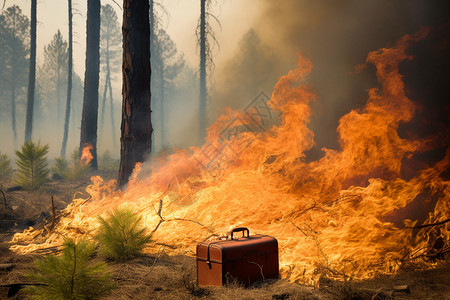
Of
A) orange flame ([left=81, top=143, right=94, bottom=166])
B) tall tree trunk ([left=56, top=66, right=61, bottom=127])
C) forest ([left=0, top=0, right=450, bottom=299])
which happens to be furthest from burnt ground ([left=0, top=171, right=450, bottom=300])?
tall tree trunk ([left=56, top=66, right=61, bottom=127])

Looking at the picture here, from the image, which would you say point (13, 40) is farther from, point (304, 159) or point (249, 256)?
point (249, 256)

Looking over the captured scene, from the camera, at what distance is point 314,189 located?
6480 millimetres

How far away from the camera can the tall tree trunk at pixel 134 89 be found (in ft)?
28.5

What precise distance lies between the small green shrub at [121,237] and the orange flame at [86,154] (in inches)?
410

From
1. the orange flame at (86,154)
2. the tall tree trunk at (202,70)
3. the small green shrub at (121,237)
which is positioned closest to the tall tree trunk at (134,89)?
the small green shrub at (121,237)

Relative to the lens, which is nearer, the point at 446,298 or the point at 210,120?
the point at 446,298

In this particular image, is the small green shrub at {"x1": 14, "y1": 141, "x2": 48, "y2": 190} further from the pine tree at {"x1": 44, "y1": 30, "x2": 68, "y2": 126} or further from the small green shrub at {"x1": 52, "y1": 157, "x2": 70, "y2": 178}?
the pine tree at {"x1": 44, "y1": 30, "x2": 68, "y2": 126}

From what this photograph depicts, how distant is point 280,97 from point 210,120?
14.3 meters

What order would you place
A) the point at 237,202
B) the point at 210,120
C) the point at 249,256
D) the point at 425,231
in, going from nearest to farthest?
the point at 249,256
the point at 425,231
the point at 237,202
the point at 210,120

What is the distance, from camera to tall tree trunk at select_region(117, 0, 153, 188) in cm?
869

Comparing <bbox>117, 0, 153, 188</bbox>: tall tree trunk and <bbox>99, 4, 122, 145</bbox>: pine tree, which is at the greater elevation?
<bbox>99, 4, 122, 145</bbox>: pine tree

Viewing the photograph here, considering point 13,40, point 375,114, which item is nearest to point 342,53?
point 375,114

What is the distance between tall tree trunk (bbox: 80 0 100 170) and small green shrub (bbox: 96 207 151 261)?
10816 mm

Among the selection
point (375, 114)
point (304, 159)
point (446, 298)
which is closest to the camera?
point (446, 298)
